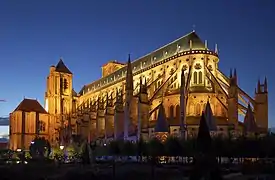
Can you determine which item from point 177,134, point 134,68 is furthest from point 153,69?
point 177,134

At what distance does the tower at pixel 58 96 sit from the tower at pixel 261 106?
159 ft

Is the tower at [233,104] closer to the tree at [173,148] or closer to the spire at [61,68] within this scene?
the tree at [173,148]

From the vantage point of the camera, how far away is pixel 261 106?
52.4 meters

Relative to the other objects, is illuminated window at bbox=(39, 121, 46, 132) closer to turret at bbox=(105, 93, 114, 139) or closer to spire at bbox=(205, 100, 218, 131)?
turret at bbox=(105, 93, 114, 139)

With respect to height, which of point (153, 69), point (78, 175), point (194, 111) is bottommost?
point (78, 175)

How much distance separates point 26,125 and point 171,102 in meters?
40.7

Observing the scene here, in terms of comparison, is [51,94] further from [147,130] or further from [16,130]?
[147,130]

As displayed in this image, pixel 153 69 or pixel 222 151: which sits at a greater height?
pixel 153 69

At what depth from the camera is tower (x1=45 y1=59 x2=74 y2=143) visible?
91.9 m

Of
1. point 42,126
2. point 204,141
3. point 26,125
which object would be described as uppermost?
point 204,141

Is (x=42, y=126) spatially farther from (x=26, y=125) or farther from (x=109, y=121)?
(x=109, y=121)

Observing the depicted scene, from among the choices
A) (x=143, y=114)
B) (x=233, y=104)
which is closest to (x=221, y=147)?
(x=233, y=104)

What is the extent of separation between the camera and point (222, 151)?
39.0 meters

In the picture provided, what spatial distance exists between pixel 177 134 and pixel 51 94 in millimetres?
48955
